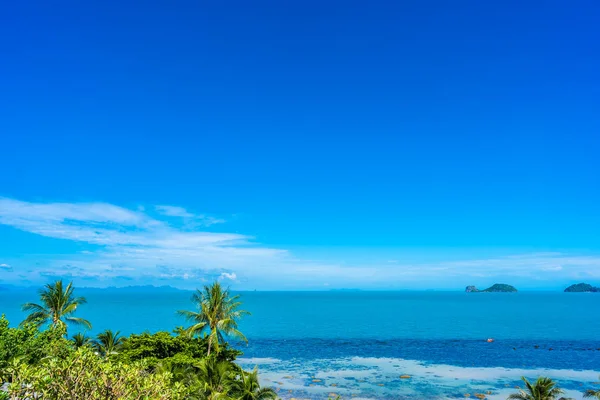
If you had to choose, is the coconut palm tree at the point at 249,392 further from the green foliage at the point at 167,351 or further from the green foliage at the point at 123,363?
the green foliage at the point at 167,351

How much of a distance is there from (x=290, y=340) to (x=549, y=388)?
61.4 meters

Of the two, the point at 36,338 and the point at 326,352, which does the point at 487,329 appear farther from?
the point at 36,338

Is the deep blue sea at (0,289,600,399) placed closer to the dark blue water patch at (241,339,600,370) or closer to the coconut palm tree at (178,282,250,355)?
the dark blue water patch at (241,339,600,370)

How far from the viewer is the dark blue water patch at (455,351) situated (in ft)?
202

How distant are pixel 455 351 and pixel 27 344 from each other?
70.0 meters

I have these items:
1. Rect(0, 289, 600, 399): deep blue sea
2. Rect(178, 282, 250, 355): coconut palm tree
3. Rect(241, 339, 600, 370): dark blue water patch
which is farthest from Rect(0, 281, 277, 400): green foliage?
Rect(241, 339, 600, 370): dark blue water patch

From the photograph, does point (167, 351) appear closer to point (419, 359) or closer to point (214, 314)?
point (214, 314)

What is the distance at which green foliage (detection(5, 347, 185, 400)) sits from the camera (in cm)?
1088

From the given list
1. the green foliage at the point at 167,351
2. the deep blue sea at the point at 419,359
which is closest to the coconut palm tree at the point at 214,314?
the green foliage at the point at 167,351

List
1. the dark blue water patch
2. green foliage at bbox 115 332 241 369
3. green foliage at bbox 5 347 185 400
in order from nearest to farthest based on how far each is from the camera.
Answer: green foliage at bbox 5 347 185 400
green foliage at bbox 115 332 241 369
the dark blue water patch

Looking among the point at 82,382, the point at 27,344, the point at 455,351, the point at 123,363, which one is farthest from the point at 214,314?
the point at 455,351

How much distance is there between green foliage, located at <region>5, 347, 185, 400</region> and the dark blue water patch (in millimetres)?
56742

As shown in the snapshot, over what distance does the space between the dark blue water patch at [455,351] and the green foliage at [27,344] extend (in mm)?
48371

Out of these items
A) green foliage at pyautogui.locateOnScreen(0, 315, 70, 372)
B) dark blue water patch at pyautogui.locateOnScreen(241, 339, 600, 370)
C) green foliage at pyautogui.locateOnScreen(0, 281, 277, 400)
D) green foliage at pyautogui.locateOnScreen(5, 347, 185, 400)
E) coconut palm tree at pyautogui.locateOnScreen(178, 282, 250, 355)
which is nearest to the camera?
green foliage at pyautogui.locateOnScreen(5, 347, 185, 400)
